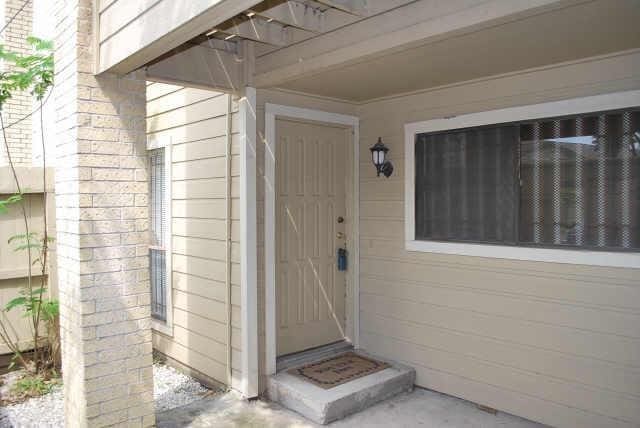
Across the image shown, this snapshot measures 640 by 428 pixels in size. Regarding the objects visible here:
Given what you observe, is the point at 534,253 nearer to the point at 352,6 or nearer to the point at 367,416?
the point at 367,416

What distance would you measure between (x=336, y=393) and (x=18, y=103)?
660 cm

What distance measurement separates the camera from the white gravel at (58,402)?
337 cm

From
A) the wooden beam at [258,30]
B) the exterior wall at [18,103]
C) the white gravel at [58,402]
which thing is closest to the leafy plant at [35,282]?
the white gravel at [58,402]

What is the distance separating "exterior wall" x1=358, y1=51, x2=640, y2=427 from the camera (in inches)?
113

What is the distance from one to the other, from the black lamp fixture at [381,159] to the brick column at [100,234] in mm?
1821

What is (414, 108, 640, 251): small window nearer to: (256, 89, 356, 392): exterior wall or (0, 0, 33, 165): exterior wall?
(256, 89, 356, 392): exterior wall

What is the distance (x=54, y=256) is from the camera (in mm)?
4285

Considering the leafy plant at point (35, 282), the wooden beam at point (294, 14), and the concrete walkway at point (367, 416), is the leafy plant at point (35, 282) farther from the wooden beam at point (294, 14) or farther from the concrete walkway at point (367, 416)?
the wooden beam at point (294, 14)

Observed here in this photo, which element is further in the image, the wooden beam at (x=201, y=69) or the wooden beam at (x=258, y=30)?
the wooden beam at (x=201, y=69)

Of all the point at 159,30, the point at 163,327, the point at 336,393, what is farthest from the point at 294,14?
the point at 163,327

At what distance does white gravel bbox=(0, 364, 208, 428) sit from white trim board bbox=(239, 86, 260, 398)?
61cm

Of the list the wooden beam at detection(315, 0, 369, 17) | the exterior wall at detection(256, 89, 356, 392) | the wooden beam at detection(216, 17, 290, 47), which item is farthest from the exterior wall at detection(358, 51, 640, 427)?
the wooden beam at detection(315, 0, 369, 17)

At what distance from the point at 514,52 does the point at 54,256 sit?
3.98 m

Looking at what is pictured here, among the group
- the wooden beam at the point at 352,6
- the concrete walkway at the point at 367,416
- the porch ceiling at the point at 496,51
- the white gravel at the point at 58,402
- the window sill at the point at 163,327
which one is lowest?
the white gravel at the point at 58,402
